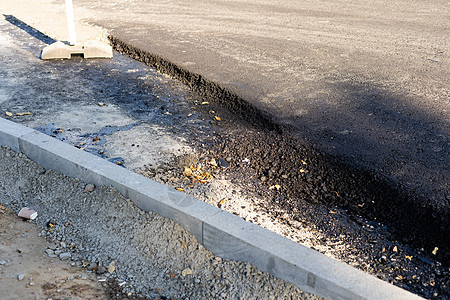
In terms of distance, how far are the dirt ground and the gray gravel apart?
113mm

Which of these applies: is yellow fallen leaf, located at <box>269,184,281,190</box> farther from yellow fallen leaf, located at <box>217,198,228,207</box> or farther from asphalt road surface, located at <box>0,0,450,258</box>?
asphalt road surface, located at <box>0,0,450,258</box>

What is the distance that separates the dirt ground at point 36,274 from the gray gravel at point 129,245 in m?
0.11

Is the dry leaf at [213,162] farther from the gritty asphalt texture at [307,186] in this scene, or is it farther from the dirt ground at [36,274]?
the dirt ground at [36,274]

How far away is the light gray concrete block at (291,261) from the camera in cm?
264

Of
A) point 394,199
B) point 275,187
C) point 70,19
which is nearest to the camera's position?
point 394,199

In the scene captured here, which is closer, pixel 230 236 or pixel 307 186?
pixel 230 236

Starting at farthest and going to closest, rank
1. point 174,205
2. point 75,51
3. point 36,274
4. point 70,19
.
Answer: point 75,51 < point 70,19 < point 174,205 < point 36,274

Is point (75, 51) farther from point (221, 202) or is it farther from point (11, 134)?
point (221, 202)

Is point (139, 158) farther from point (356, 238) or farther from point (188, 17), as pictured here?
point (188, 17)

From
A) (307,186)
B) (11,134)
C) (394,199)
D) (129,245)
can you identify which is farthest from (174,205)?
(11,134)

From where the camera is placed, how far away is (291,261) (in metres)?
2.81

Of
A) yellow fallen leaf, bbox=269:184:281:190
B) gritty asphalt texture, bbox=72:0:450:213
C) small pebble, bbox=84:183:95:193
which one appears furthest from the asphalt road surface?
small pebble, bbox=84:183:95:193

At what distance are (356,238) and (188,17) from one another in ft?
26.0

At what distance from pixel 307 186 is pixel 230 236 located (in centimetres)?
133
